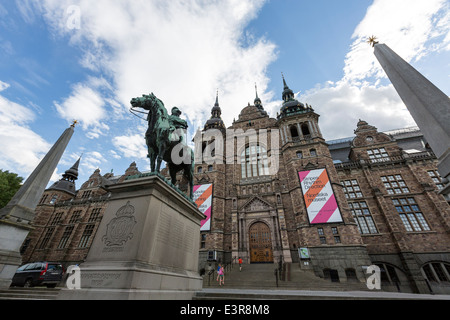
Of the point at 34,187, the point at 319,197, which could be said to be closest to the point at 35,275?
the point at 34,187

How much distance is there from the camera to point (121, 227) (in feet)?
11.9

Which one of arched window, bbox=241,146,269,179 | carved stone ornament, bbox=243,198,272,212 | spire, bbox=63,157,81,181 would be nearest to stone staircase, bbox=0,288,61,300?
carved stone ornament, bbox=243,198,272,212

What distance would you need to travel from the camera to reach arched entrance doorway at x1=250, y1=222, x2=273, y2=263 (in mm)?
17273

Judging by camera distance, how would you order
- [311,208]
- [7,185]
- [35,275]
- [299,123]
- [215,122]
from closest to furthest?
[35,275]
[311,208]
[7,185]
[299,123]
[215,122]

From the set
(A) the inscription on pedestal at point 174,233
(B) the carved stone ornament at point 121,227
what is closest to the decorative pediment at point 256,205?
(A) the inscription on pedestal at point 174,233

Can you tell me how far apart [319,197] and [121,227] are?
55.4 feet

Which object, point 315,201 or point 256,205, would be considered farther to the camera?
point 256,205

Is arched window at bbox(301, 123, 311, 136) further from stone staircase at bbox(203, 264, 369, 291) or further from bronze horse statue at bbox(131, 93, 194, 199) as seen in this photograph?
bronze horse statue at bbox(131, 93, 194, 199)

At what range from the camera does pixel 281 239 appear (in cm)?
1725

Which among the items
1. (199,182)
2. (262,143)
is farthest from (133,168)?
(262,143)

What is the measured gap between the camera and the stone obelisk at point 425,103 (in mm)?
3611

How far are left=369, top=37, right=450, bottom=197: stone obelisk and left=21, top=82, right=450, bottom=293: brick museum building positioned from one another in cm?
1334

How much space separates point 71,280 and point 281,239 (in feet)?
55.4

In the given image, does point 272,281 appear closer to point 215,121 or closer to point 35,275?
point 35,275
